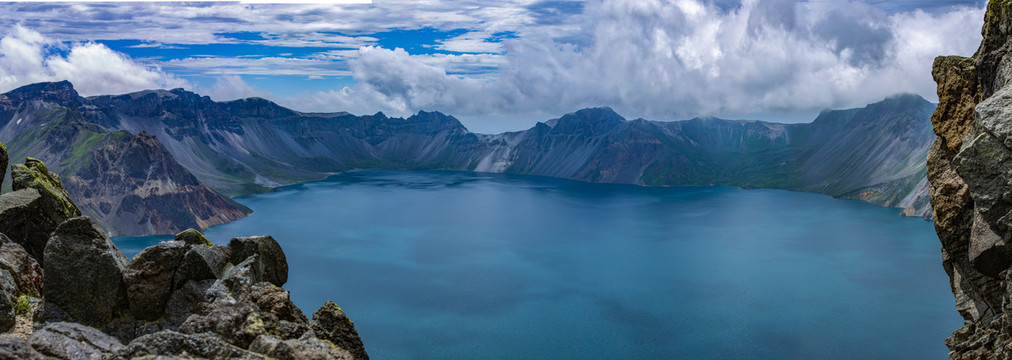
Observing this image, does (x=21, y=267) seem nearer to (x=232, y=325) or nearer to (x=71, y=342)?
(x=71, y=342)

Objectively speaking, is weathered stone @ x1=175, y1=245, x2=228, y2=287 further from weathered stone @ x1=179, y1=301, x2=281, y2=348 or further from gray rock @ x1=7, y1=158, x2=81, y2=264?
weathered stone @ x1=179, y1=301, x2=281, y2=348

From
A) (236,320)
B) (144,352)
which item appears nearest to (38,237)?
(236,320)

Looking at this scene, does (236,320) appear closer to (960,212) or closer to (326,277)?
(960,212)

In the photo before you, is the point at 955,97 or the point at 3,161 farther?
the point at 3,161

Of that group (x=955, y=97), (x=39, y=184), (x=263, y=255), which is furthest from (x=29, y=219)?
(x=955, y=97)

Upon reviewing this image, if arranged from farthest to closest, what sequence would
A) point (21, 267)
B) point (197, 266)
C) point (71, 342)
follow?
point (197, 266) → point (21, 267) → point (71, 342)

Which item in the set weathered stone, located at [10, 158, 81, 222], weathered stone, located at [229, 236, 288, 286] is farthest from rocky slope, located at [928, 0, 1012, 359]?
weathered stone, located at [10, 158, 81, 222]
